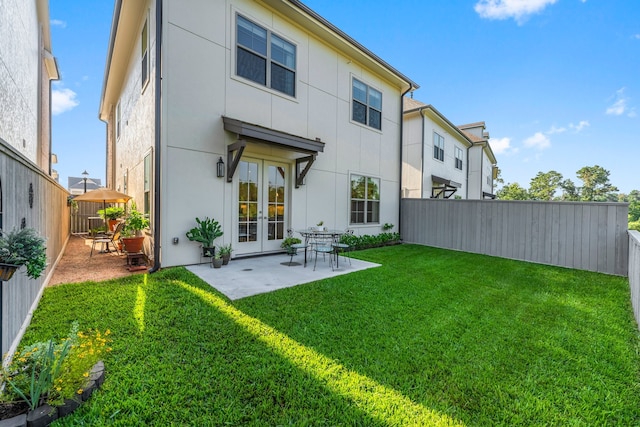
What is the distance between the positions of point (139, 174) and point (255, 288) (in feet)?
17.7

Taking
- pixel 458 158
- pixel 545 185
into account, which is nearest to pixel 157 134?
pixel 458 158

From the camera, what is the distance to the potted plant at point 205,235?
5852 millimetres

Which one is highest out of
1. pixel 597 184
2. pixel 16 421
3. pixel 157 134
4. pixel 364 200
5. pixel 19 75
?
pixel 597 184

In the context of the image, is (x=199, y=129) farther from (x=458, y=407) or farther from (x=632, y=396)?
(x=632, y=396)

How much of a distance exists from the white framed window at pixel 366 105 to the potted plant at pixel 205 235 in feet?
19.5

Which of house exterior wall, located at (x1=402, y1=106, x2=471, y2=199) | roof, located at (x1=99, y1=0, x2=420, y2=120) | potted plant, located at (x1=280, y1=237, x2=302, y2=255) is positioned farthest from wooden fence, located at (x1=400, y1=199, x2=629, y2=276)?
potted plant, located at (x1=280, y1=237, x2=302, y2=255)

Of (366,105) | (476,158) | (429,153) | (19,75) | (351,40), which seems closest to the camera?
(19,75)

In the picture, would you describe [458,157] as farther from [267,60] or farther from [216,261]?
[216,261]

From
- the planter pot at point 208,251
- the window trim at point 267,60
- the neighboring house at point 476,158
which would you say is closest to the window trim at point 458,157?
the neighboring house at point 476,158

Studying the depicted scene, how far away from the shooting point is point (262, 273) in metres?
5.62

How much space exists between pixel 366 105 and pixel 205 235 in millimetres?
7152

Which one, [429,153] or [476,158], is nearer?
[429,153]

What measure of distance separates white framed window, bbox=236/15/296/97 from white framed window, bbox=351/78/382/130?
262 cm

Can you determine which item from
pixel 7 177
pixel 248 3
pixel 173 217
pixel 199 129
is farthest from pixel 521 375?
pixel 248 3
